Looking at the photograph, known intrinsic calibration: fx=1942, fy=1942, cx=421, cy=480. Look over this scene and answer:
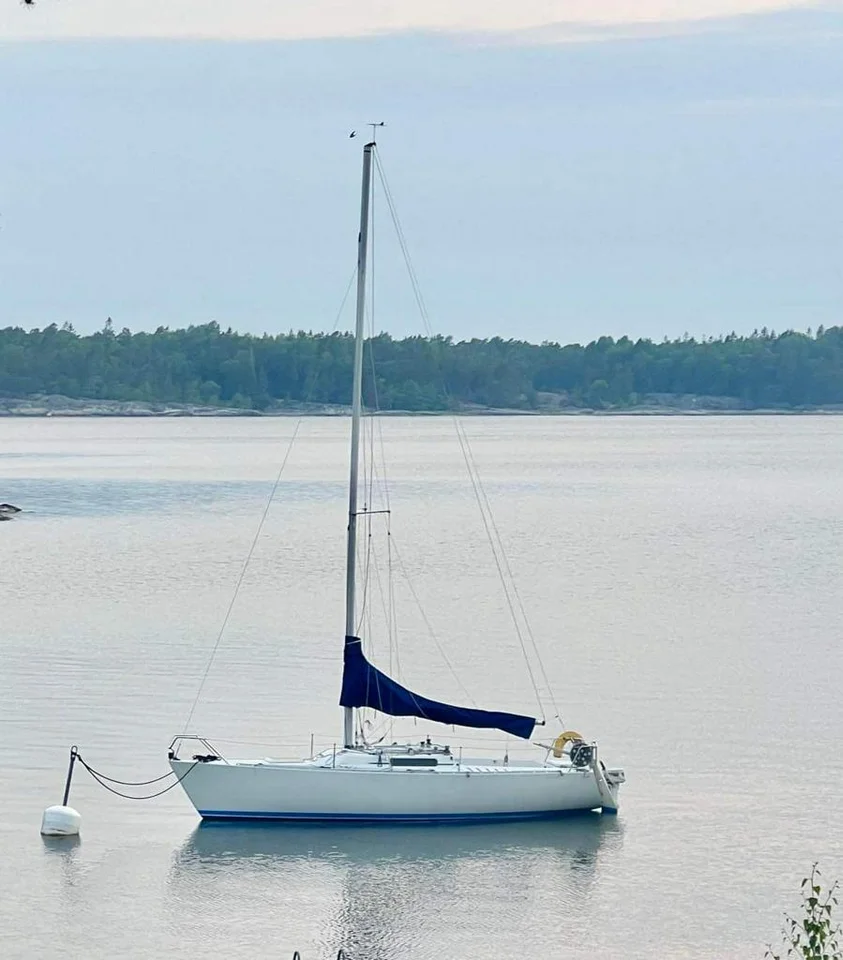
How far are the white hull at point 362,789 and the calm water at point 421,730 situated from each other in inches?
12.5

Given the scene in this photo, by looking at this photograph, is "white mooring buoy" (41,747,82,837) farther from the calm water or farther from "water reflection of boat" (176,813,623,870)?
"water reflection of boat" (176,813,623,870)

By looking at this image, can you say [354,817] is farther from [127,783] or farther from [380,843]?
[127,783]

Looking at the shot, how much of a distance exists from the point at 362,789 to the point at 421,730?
7.89 m

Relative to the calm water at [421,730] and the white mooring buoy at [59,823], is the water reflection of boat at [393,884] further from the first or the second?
the white mooring buoy at [59,823]

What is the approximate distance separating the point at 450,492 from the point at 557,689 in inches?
2959

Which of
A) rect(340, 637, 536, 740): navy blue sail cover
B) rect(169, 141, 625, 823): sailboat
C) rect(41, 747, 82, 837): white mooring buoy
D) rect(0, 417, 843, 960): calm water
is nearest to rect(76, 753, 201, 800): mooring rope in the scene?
rect(0, 417, 843, 960): calm water

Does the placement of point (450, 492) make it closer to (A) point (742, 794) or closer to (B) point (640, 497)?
(B) point (640, 497)

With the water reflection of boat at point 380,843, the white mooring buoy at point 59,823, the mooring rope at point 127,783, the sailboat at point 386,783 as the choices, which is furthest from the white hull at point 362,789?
the mooring rope at point 127,783

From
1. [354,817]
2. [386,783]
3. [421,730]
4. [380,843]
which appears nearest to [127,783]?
[354,817]

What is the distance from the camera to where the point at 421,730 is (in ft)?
113

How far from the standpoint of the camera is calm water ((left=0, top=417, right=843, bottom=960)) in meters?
24.4

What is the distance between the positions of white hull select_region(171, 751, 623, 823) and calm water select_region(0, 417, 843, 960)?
318 millimetres

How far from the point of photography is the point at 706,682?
4075 cm

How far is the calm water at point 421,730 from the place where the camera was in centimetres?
2441
